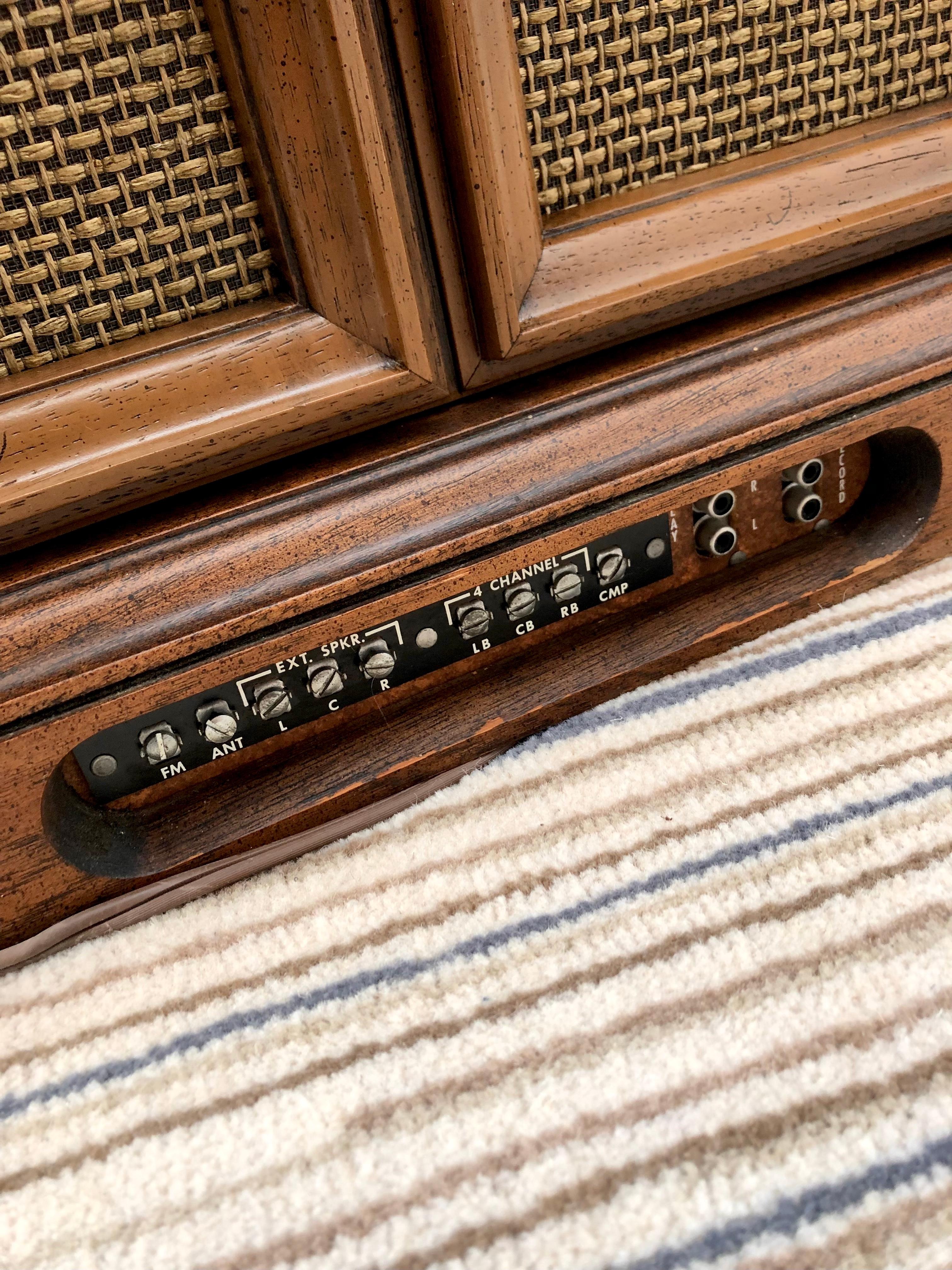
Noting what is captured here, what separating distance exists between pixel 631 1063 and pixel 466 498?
0.82ft

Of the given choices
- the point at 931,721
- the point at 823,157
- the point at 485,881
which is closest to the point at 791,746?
the point at 931,721

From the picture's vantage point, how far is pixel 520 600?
492mm

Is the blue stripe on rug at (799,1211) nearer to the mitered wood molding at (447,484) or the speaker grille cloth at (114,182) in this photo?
the mitered wood molding at (447,484)

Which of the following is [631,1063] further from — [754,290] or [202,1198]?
[754,290]

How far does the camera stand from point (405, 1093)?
1.21 ft

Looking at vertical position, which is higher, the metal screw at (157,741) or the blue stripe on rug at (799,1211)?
the metal screw at (157,741)

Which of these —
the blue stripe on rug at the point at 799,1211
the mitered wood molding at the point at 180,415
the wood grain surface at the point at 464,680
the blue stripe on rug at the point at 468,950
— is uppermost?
the mitered wood molding at the point at 180,415

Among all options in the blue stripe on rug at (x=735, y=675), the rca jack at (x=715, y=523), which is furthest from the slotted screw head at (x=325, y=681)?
the rca jack at (x=715, y=523)

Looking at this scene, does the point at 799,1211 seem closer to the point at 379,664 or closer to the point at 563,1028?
the point at 563,1028

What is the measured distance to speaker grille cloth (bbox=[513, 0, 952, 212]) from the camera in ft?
1.37

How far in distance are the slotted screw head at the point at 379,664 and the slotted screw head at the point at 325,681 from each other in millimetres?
14

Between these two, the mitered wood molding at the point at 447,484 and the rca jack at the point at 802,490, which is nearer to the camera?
the mitered wood molding at the point at 447,484

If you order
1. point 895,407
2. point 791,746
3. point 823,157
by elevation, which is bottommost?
point 791,746

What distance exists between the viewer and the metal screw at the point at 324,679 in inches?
18.4
